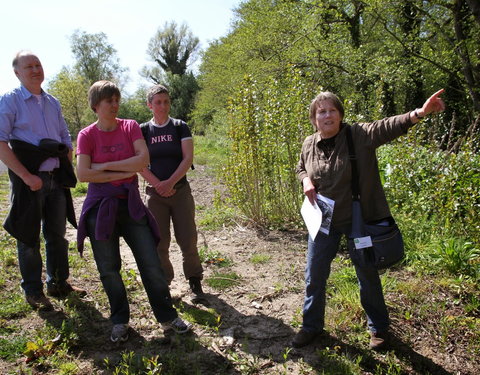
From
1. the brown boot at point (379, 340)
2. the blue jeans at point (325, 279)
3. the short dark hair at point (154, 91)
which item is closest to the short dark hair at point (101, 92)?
the short dark hair at point (154, 91)

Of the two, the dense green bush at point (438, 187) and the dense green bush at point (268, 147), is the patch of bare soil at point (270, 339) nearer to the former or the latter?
the dense green bush at point (438, 187)

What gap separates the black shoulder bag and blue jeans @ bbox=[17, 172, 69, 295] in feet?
8.75

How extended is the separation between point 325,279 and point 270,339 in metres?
0.71

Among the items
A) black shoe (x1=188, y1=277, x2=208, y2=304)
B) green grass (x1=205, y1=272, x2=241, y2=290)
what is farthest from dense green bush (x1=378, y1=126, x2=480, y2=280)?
black shoe (x1=188, y1=277, x2=208, y2=304)

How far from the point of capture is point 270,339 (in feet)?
9.95

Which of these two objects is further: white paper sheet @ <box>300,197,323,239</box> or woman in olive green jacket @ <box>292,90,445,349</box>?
white paper sheet @ <box>300,197,323,239</box>

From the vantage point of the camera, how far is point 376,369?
258 cm

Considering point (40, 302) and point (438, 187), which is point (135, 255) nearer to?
point (40, 302)

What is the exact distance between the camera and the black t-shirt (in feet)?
11.2

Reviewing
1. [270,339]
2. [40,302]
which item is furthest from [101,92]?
[270,339]

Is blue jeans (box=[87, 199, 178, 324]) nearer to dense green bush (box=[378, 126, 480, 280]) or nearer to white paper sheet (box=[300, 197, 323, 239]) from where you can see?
white paper sheet (box=[300, 197, 323, 239])

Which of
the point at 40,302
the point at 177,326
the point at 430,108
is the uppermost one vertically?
the point at 430,108

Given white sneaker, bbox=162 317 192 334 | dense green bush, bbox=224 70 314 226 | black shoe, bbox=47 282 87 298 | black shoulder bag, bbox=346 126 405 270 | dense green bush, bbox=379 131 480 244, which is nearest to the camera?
black shoulder bag, bbox=346 126 405 270

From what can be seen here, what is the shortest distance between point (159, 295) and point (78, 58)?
57.3 metres
